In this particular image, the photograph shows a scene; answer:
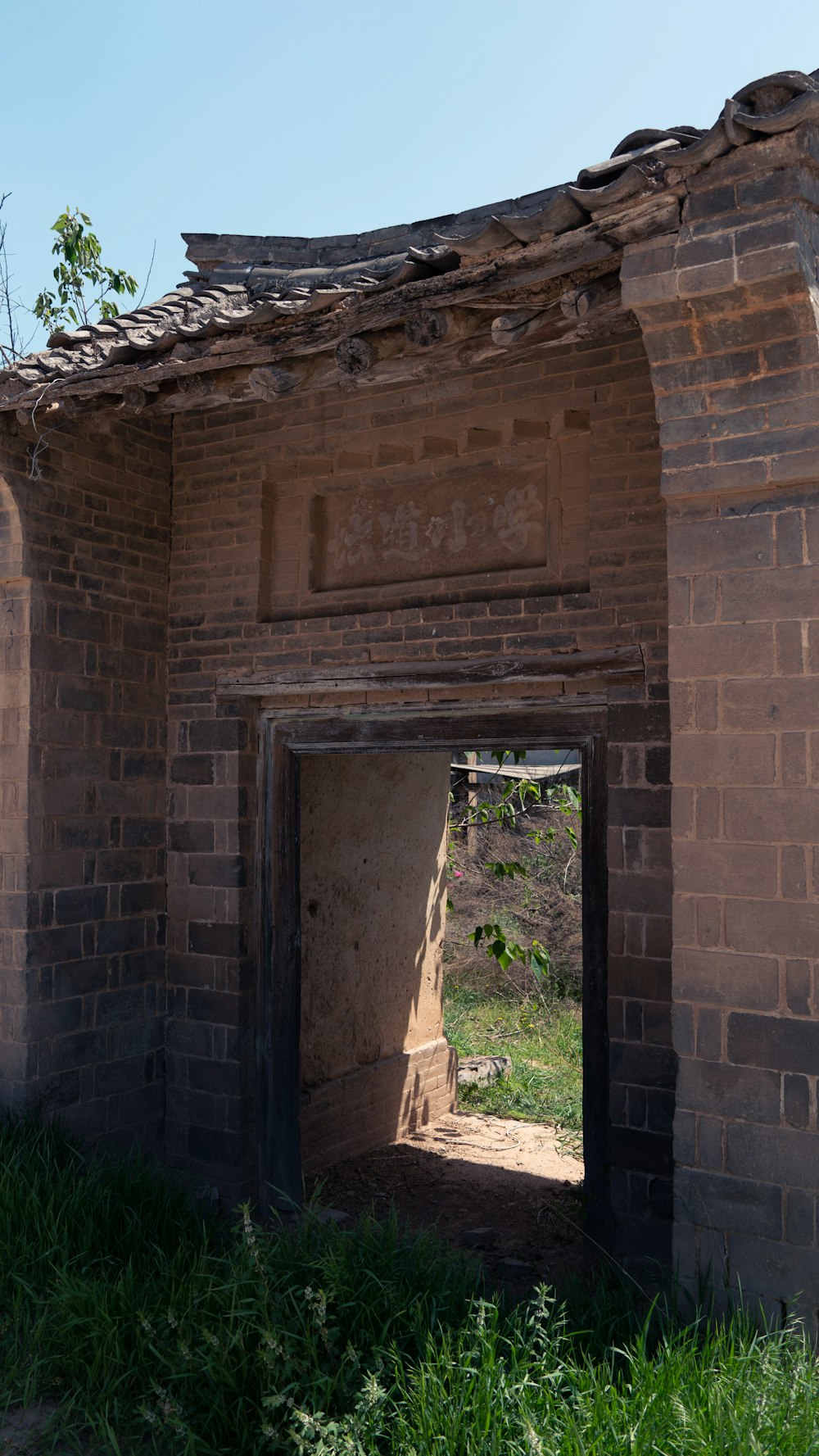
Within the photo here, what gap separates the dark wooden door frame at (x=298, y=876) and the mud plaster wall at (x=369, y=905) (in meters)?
0.79

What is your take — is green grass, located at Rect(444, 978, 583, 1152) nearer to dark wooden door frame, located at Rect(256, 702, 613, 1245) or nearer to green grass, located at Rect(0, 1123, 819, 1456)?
dark wooden door frame, located at Rect(256, 702, 613, 1245)

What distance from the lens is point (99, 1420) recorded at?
11.0 ft

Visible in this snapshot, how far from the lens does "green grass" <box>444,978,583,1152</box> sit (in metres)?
8.63

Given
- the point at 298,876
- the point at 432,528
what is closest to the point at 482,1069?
the point at 298,876

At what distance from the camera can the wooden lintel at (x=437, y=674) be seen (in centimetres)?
474

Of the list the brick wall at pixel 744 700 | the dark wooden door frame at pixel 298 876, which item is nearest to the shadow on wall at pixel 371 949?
the dark wooden door frame at pixel 298 876

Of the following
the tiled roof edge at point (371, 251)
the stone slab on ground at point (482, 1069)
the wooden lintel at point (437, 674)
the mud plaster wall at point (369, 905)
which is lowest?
the stone slab on ground at point (482, 1069)

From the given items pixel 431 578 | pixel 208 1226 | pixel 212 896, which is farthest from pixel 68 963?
pixel 431 578

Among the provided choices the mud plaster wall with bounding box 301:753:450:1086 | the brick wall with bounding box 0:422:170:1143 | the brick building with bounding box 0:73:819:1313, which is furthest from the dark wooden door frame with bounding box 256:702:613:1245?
the mud plaster wall with bounding box 301:753:450:1086

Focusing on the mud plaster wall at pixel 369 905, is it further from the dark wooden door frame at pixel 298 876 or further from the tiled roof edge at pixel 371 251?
the tiled roof edge at pixel 371 251

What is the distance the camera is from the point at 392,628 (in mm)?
5480

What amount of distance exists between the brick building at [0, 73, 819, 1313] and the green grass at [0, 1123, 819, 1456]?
0.48 metres

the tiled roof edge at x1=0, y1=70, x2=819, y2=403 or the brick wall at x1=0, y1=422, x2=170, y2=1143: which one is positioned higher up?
the tiled roof edge at x1=0, y1=70, x2=819, y2=403

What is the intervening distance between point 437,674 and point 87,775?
2047 mm
